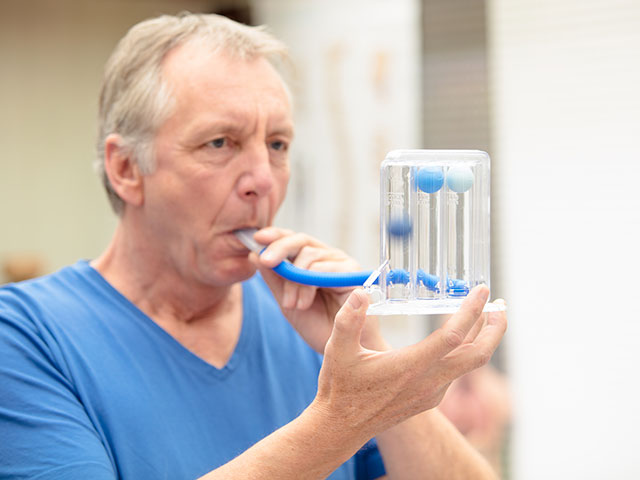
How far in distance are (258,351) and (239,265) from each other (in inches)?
6.5

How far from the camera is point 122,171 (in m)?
1.33

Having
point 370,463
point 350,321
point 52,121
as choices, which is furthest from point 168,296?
point 52,121

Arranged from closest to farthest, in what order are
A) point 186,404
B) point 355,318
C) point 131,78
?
point 355,318 → point 186,404 → point 131,78

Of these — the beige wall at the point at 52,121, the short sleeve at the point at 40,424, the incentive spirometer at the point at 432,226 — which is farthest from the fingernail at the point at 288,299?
the beige wall at the point at 52,121

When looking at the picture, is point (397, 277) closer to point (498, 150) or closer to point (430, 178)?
point (430, 178)

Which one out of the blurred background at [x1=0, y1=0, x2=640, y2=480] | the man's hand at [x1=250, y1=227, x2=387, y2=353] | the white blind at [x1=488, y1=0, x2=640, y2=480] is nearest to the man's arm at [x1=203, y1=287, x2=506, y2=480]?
the man's hand at [x1=250, y1=227, x2=387, y2=353]

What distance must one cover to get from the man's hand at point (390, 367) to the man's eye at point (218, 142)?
0.50 meters

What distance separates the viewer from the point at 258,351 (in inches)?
52.8

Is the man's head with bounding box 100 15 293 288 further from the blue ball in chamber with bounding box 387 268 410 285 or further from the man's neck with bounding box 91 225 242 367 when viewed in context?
the blue ball in chamber with bounding box 387 268 410 285

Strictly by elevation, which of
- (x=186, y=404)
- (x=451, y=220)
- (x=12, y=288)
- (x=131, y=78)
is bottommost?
(x=186, y=404)

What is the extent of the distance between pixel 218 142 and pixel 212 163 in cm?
4

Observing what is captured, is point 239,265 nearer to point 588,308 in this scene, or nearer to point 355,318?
point 355,318

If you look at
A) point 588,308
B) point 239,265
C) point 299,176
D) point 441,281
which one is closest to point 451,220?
point 441,281

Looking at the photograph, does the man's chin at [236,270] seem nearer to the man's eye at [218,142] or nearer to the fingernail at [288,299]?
the fingernail at [288,299]
